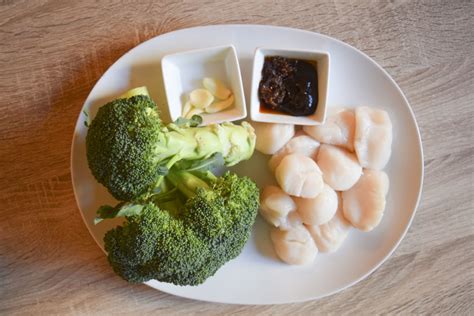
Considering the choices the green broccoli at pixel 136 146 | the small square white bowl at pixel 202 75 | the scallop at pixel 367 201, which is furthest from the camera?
the scallop at pixel 367 201

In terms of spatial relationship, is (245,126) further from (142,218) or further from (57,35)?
(57,35)

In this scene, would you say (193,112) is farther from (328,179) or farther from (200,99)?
(328,179)

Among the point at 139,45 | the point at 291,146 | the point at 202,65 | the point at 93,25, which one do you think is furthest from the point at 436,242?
the point at 93,25

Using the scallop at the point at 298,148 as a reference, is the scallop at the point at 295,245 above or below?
below

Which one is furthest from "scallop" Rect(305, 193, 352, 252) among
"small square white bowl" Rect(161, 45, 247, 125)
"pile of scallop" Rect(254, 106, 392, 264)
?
"small square white bowl" Rect(161, 45, 247, 125)

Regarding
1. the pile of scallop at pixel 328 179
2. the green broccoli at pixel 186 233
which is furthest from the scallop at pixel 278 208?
the green broccoli at pixel 186 233

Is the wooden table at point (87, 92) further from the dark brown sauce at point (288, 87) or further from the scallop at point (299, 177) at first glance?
the scallop at point (299, 177)
